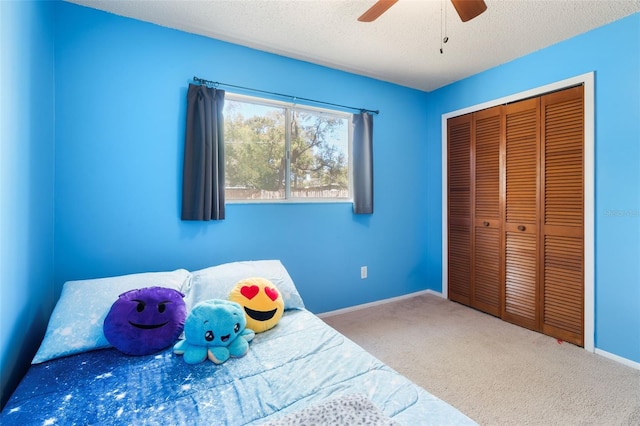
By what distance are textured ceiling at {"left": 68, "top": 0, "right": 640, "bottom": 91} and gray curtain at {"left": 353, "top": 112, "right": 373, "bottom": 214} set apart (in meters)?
0.55

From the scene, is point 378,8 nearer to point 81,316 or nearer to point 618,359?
point 81,316

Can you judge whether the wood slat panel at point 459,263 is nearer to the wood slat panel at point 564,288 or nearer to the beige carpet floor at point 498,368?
the beige carpet floor at point 498,368

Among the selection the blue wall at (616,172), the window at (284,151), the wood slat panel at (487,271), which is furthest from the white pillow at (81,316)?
the blue wall at (616,172)

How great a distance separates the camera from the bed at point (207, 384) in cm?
100

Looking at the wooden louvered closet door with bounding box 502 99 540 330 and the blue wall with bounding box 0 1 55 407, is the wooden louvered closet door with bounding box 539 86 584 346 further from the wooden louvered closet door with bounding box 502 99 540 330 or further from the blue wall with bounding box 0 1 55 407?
the blue wall with bounding box 0 1 55 407

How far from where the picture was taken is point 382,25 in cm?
219

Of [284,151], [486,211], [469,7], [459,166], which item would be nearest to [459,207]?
[486,211]

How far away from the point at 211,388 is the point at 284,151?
200 centimetres

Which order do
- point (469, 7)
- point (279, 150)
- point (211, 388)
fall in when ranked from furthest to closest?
point (279, 150) → point (469, 7) → point (211, 388)

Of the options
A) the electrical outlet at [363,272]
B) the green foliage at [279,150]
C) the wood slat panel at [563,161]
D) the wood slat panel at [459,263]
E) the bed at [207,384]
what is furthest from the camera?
the wood slat panel at [459,263]

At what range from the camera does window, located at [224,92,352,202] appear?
2.53 m

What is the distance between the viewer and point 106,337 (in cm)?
143

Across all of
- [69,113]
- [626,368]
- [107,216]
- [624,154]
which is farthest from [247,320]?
[624,154]

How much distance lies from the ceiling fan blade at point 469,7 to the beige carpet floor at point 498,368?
2.13 m
